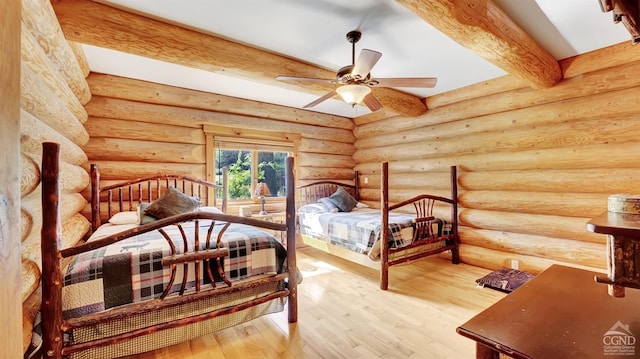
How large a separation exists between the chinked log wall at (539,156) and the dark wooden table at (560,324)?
275 cm

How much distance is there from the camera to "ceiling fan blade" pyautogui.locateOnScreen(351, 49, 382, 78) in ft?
7.59

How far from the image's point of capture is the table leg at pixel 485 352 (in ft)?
2.86

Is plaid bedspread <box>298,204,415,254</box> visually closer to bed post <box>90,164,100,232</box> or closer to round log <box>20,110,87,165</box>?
bed post <box>90,164,100,232</box>

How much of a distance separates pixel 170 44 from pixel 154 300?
7.20ft

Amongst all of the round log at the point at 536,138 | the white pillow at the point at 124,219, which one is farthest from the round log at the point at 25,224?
the round log at the point at 536,138

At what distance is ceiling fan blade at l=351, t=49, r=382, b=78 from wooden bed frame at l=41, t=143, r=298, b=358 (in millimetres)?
1093

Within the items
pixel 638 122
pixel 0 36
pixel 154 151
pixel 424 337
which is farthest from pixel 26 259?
pixel 638 122


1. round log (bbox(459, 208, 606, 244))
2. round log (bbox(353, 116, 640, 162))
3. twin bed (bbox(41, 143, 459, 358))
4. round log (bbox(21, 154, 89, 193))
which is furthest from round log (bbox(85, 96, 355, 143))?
round log (bbox(459, 208, 606, 244))

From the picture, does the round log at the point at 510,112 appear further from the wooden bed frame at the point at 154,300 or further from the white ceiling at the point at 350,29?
the wooden bed frame at the point at 154,300

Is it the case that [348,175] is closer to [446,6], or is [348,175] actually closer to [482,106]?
[482,106]

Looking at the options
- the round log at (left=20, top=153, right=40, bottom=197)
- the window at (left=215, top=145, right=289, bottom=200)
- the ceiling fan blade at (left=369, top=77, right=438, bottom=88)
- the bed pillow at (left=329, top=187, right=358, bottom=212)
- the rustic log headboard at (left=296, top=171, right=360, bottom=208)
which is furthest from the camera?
the rustic log headboard at (left=296, top=171, right=360, bottom=208)

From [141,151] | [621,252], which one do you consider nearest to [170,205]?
[141,151]

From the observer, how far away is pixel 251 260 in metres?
2.26

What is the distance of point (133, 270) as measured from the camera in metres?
1.83
